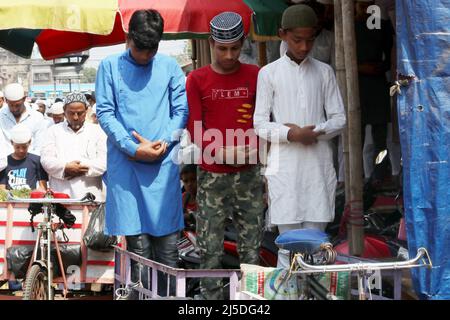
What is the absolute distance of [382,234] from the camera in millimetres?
7496

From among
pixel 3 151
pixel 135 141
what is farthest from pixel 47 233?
pixel 3 151

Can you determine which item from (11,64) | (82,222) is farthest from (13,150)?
(11,64)

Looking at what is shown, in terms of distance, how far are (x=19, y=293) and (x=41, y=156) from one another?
1.21 meters

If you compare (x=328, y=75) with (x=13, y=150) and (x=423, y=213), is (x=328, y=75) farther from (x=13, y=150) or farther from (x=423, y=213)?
(x=13, y=150)

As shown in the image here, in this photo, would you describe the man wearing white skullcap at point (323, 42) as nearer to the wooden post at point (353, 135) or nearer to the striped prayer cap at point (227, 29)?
the wooden post at point (353, 135)

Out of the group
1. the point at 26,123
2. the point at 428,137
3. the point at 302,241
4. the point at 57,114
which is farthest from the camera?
the point at 57,114

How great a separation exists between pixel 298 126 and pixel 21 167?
347 cm

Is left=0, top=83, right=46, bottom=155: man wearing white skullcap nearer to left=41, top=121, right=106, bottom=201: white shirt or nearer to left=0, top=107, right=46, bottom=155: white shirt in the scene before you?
left=0, top=107, right=46, bottom=155: white shirt

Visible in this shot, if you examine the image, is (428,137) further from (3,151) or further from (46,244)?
(3,151)

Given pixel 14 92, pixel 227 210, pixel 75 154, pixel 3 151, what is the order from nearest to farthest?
pixel 227 210 < pixel 75 154 < pixel 3 151 < pixel 14 92

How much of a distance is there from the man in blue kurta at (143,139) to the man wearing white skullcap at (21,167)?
8.13ft

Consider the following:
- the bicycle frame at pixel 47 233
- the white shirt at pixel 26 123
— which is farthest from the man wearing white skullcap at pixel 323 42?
the white shirt at pixel 26 123

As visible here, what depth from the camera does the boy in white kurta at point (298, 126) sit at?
255 inches

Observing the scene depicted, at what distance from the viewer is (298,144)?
6523 millimetres
